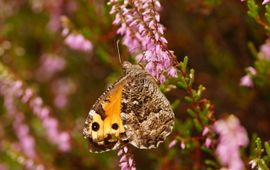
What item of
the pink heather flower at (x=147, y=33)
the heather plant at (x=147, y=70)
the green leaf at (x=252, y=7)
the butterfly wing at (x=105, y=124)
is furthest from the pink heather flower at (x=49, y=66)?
the green leaf at (x=252, y=7)

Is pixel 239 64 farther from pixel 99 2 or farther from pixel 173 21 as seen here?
pixel 99 2

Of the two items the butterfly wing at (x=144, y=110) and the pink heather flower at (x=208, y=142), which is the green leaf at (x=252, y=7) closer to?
the butterfly wing at (x=144, y=110)

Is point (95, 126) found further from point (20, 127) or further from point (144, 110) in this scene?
point (20, 127)

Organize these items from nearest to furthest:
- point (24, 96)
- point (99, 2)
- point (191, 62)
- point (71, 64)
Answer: point (24, 96), point (99, 2), point (191, 62), point (71, 64)

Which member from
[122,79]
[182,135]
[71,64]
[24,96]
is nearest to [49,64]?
[71,64]

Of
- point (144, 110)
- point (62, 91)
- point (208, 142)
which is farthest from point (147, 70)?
point (62, 91)

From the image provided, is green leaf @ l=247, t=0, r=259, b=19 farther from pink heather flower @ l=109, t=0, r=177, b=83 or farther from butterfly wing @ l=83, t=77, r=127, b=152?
butterfly wing @ l=83, t=77, r=127, b=152
